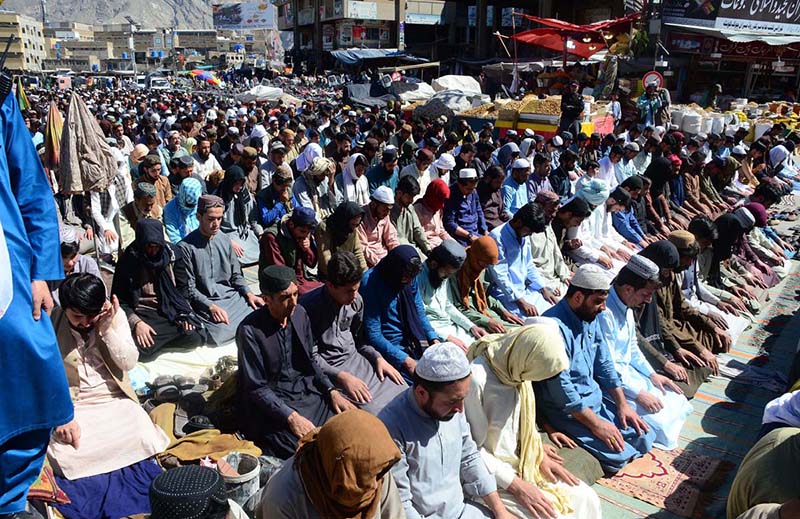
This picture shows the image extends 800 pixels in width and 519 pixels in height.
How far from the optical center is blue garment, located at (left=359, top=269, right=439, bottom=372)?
3.84 m

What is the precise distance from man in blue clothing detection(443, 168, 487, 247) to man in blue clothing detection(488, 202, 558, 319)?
1.29 metres

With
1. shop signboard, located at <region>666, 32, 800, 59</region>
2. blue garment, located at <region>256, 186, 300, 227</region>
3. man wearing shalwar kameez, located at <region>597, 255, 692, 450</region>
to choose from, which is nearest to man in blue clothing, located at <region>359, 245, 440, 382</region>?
man wearing shalwar kameez, located at <region>597, 255, 692, 450</region>

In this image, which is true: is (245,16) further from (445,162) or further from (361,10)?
(445,162)

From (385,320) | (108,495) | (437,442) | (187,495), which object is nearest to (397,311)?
(385,320)

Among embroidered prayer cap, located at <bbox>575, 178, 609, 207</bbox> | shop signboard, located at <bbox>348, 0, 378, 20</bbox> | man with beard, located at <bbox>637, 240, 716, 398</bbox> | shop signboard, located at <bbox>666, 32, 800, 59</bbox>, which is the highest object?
shop signboard, located at <bbox>348, 0, 378, 20</bbox>

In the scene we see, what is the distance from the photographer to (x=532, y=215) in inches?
200

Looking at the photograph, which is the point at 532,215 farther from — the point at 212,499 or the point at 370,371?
the point at 212,499

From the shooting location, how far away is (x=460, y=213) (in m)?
6.75

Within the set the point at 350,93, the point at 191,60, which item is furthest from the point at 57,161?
the point at 191,60

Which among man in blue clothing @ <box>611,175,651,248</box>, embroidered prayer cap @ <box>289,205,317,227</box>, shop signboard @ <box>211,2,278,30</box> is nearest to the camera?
embroidered prayer cap @ <box>289,205,317,227</box>

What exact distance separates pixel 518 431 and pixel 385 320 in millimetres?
1275

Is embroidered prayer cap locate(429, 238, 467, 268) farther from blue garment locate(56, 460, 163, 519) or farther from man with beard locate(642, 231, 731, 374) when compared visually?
blue garment locate(56, 460, 163, 519)

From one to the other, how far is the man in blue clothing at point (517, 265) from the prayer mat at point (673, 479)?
1669 mm

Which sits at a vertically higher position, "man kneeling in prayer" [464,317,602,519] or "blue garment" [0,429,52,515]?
"blue garment" [0,429,52,515]
